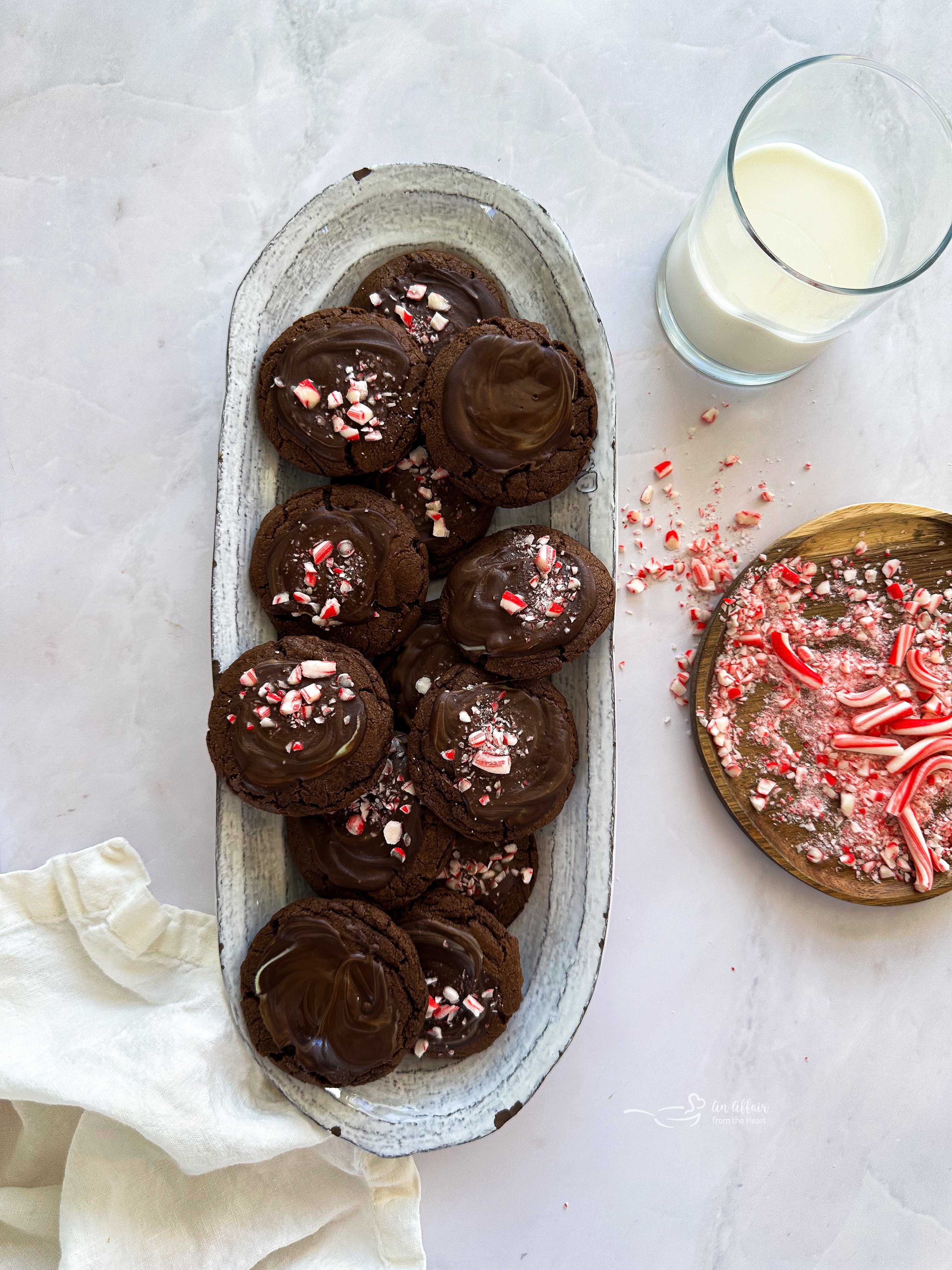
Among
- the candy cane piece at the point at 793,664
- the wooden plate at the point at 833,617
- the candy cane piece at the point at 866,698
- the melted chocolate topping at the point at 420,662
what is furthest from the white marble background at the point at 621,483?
the melted chocolate topping at the point at 420,662

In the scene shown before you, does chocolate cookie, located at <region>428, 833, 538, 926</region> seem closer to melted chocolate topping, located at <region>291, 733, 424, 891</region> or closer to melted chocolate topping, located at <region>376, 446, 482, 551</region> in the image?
melted chocolate topping, located at <region>291, 733, 424, 891</region>

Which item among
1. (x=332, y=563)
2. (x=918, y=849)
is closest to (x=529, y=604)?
(x=332, y=563)

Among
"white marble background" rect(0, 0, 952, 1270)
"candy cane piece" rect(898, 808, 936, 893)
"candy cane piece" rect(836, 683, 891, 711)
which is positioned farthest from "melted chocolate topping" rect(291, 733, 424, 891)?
"candy cane piece" rect(898, 808, 936, 893)

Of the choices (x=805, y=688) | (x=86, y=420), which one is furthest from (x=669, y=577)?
(x=86, y=420)

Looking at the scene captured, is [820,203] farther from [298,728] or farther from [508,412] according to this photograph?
[298,728]

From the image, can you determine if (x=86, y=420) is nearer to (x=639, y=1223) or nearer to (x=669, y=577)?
(x=669, y=577)

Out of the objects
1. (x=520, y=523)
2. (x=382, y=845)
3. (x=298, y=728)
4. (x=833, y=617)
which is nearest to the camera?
(x=298, y=728)
